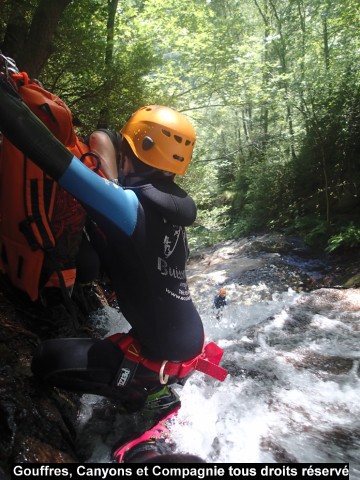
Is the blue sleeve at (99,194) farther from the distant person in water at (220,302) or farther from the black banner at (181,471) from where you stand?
the distant person in water at (220,302)

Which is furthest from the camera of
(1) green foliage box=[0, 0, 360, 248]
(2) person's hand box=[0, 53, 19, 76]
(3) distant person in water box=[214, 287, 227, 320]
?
(3) distant person in water box=[214, 287, 227, 320]

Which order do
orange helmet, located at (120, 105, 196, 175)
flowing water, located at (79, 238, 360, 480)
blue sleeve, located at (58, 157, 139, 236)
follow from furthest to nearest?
flowing water, located at (79, 238, 360, 480), orange helmet, located at (120, 105, 196, 175), blue sleeve, located at (58, 157, 139, 236)

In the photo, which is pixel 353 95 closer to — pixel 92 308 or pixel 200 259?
pixel 200 259

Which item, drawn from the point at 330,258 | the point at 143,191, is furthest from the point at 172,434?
the point at 330,258

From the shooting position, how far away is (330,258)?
9344 millimetres

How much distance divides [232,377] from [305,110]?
36.7 ft

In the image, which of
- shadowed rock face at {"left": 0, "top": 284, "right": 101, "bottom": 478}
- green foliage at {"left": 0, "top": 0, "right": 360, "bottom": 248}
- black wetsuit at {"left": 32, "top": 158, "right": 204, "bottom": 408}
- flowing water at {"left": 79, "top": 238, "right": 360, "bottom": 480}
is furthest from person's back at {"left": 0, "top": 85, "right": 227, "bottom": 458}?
green foliage at {"left": 0, "top": 0, "right": 360, "bottom": 248}

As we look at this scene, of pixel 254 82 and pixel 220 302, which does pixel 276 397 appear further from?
pixel 254 82

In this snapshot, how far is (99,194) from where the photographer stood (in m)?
1.59

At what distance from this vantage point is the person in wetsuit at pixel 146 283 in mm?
1831

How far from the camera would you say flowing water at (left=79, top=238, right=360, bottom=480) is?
7.84 ft

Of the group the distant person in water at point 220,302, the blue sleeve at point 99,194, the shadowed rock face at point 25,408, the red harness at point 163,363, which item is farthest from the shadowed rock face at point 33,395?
the distant person in water at point 220,302

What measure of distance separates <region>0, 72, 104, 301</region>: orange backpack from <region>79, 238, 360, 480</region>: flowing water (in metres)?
1.08

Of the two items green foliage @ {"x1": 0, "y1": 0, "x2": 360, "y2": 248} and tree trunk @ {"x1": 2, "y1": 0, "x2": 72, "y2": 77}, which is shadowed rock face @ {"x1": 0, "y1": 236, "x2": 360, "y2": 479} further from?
green foliage @ {"x1": 0, "y1": 0, "x2": 360, "y2": 248}
